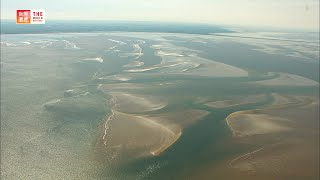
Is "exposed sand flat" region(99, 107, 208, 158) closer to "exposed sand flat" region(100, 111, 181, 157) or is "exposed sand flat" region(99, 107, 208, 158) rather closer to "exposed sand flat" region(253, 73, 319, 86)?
"exposed sand flat" region(100, 111, 181, 157)

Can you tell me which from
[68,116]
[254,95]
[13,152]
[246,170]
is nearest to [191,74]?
[254,95]

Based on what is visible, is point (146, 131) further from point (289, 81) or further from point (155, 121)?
point (289, 81)

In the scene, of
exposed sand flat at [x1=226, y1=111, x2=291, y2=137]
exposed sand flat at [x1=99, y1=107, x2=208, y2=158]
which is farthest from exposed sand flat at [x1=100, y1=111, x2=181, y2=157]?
exposed sand flat at [x1=226, y1=111, x2=291, y2=137]

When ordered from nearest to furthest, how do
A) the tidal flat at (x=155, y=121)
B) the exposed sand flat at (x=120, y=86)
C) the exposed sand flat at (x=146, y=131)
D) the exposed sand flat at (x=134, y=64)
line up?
1. the tidal flat at (x=155, y=121)
2. the exposed sand flat at (x=146, y=131)
3. the exposed sand flat at (x=120, y=86)
4. the exposed sand flat at (x=134, y=64)

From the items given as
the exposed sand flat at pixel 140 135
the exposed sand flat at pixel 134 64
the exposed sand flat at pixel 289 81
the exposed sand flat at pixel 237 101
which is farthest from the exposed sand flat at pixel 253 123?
the exposed sand flat at pixel 134 64

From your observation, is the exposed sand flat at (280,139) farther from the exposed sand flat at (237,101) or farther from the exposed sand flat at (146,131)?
the exposed sand flat at (146,131)

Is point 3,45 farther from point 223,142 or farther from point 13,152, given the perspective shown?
point 223,142
